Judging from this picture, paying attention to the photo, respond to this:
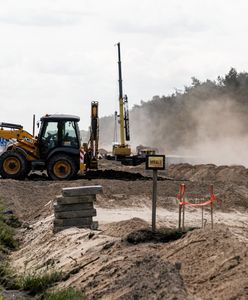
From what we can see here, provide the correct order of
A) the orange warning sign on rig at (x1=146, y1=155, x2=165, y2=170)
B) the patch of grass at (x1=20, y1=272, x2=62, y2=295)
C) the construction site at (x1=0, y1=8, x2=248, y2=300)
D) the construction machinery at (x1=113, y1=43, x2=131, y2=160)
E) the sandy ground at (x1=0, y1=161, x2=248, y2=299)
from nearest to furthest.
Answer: the sandy ground at (x1=0, y1=161, x2=248, y2=299) < the construction site at (x1=0, y1=8, x2=248, y2=300) < the patch of grass at (x1=20, y1=272, x2=62, y2=295) < the orange warning sign on rig at (x1=146, y1=155, x2=165, y2=170) < the construction machinery at (x1=113, y1=43, x2=131, y2=160)

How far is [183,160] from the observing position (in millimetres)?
59469

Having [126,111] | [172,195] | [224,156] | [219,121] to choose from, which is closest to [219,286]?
[172,195]

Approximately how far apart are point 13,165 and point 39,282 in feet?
67.9

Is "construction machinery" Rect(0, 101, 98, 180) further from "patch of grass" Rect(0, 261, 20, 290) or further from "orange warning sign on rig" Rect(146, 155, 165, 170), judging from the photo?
"orange warning sign on rig" Rect(146, 155, 165, 170)

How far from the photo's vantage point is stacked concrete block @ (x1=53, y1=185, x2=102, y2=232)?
1644 centimetres

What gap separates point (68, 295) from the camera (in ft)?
34.9

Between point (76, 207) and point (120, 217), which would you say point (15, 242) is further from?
point (120, 217)

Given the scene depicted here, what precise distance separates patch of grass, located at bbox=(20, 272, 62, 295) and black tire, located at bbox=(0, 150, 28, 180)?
19991 mm

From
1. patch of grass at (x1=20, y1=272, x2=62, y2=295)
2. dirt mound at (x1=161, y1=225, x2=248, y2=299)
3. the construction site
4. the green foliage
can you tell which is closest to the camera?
dirt mound at (x1=161, y1=225, x2=248, y2=299)

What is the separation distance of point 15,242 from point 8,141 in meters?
16.4

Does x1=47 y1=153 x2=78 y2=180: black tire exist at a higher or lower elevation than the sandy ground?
higher

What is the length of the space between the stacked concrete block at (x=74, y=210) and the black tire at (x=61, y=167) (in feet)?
50.5

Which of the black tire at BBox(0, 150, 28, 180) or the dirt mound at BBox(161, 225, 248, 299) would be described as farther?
the black tire at BBox(0, 150, 28, 180)

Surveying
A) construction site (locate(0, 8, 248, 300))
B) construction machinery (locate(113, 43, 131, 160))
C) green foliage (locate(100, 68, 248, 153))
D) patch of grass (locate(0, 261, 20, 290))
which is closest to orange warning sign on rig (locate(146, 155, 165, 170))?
construction site (locate(0, 8, 248, 300))
